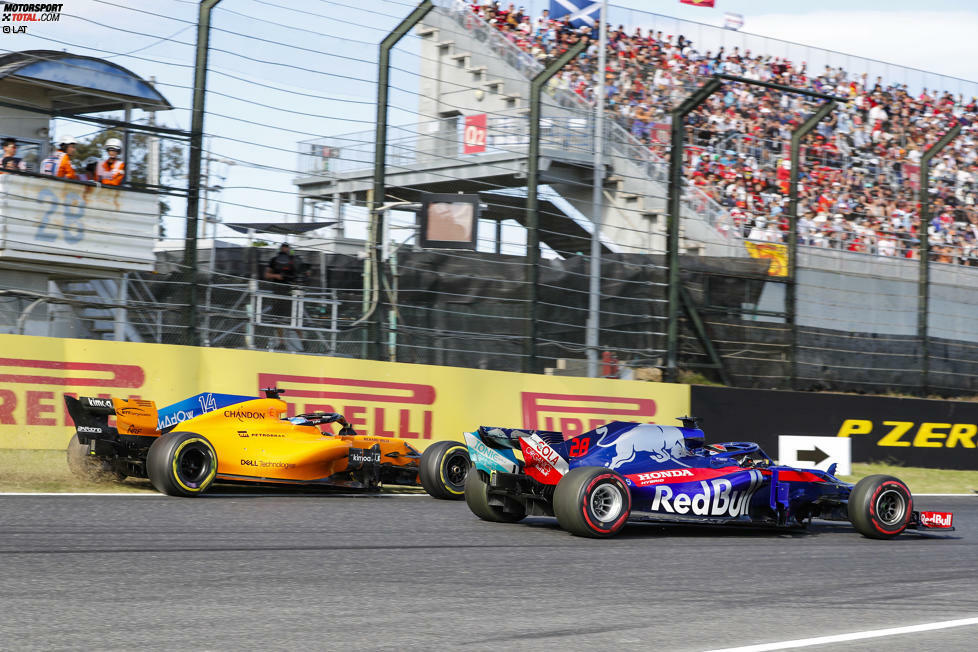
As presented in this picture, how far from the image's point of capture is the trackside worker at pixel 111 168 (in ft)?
41.3

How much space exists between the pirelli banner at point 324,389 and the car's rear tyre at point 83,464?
3.04 feet

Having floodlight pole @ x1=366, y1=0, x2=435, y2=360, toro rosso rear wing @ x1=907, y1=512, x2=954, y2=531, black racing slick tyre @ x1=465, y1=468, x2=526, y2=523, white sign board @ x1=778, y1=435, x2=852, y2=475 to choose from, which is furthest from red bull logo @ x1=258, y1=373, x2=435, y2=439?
toro rosso rear wing @ x1=907, y1=512, x2=954, y2=531

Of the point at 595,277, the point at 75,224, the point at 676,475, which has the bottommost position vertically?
the point at 676,475

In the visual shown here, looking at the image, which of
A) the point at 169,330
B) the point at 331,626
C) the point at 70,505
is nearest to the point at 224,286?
the point at 169,330

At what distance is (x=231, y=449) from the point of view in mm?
9789

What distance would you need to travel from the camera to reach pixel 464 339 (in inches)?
546

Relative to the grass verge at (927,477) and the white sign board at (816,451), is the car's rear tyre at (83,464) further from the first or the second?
the grass verge at (927,477)

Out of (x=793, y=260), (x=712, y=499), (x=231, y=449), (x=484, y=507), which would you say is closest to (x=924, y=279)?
(x=793, y=260)

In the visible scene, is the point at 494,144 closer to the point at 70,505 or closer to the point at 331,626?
the point at 70,505

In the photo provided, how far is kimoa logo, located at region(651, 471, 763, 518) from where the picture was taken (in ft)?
28.1

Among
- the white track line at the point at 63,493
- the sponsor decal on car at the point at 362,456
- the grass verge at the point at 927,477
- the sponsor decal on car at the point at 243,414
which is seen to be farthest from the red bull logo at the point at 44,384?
the grass verge at the point at 927,477

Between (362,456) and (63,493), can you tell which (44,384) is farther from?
(362,456)

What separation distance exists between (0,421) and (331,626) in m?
7.04

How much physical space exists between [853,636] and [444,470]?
625 cm
